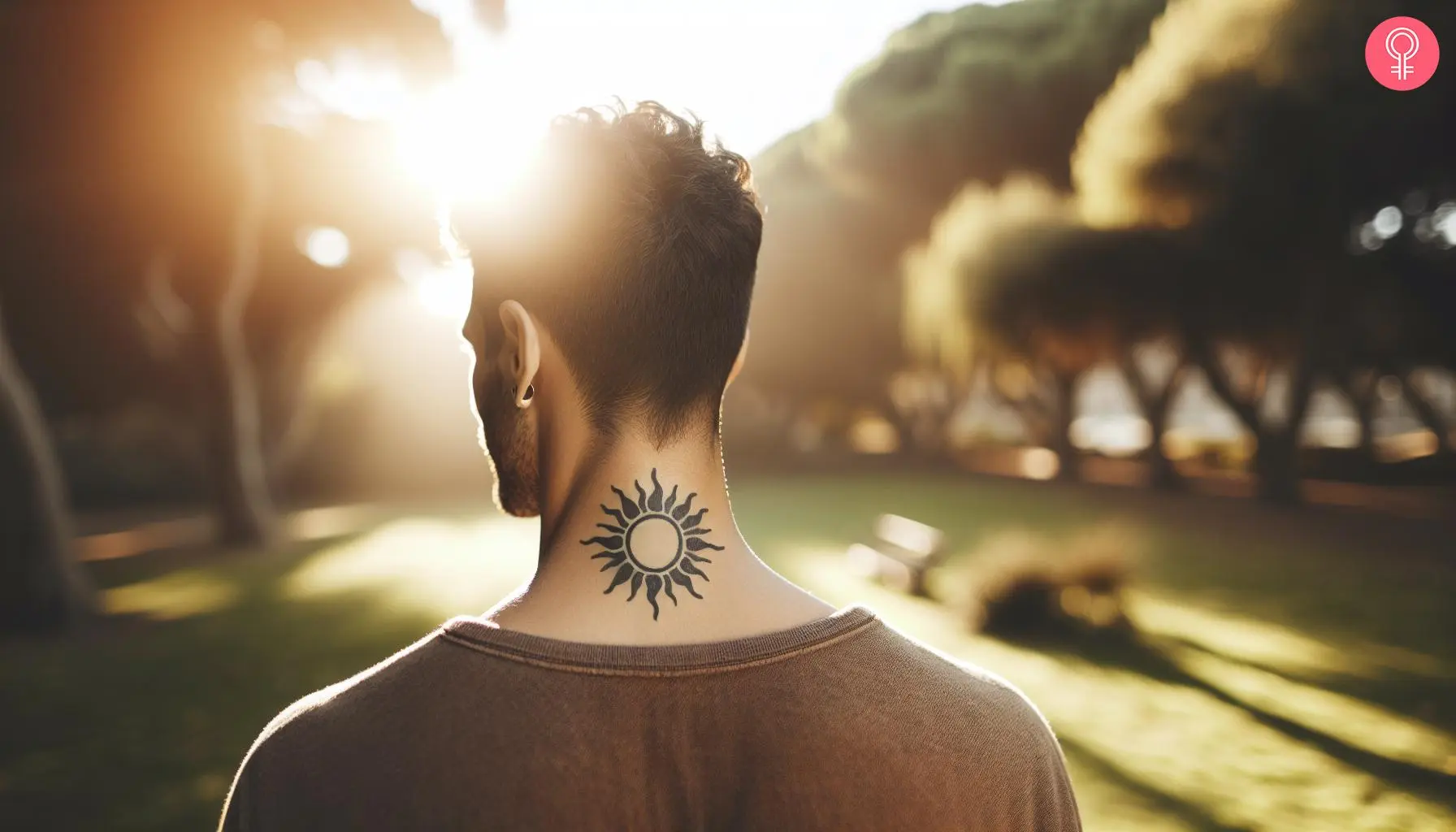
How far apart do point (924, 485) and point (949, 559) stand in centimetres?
1382

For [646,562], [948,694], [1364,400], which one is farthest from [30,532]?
[1364,400]

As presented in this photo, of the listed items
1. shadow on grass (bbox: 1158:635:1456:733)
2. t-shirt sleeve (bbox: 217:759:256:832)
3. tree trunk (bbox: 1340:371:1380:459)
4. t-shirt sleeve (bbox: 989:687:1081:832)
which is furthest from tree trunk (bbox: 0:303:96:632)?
tree trunk (bbox: 1340:371:1380:459)

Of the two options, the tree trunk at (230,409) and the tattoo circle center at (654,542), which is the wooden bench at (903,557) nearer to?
the tattoo circle center at (654,542)

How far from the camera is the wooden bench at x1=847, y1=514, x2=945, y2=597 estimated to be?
37.4ft

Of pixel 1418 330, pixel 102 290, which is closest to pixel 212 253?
pixel 102 290

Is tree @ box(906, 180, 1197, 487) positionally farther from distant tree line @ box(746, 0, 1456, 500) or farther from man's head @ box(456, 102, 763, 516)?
man's head @ box(456, 102, 763, 516)

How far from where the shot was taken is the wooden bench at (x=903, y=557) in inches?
449

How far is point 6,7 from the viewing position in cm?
1073

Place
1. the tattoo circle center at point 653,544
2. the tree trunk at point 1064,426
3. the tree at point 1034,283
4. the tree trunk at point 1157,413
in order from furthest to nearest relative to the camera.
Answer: the tree trunk at point 1064,426, the tree trunk at point 1157,413, the tree at point 1034,283, the tattoo circle center at point 653,544

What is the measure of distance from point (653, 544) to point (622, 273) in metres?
0.45

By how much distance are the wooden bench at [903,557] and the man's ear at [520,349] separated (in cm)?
1036

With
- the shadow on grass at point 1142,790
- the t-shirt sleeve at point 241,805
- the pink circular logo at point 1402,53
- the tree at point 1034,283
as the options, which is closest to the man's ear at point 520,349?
the t-shirt sleeve at point 241,805

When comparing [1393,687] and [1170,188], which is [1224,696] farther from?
[1170,188]

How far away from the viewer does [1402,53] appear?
974 centimetres
